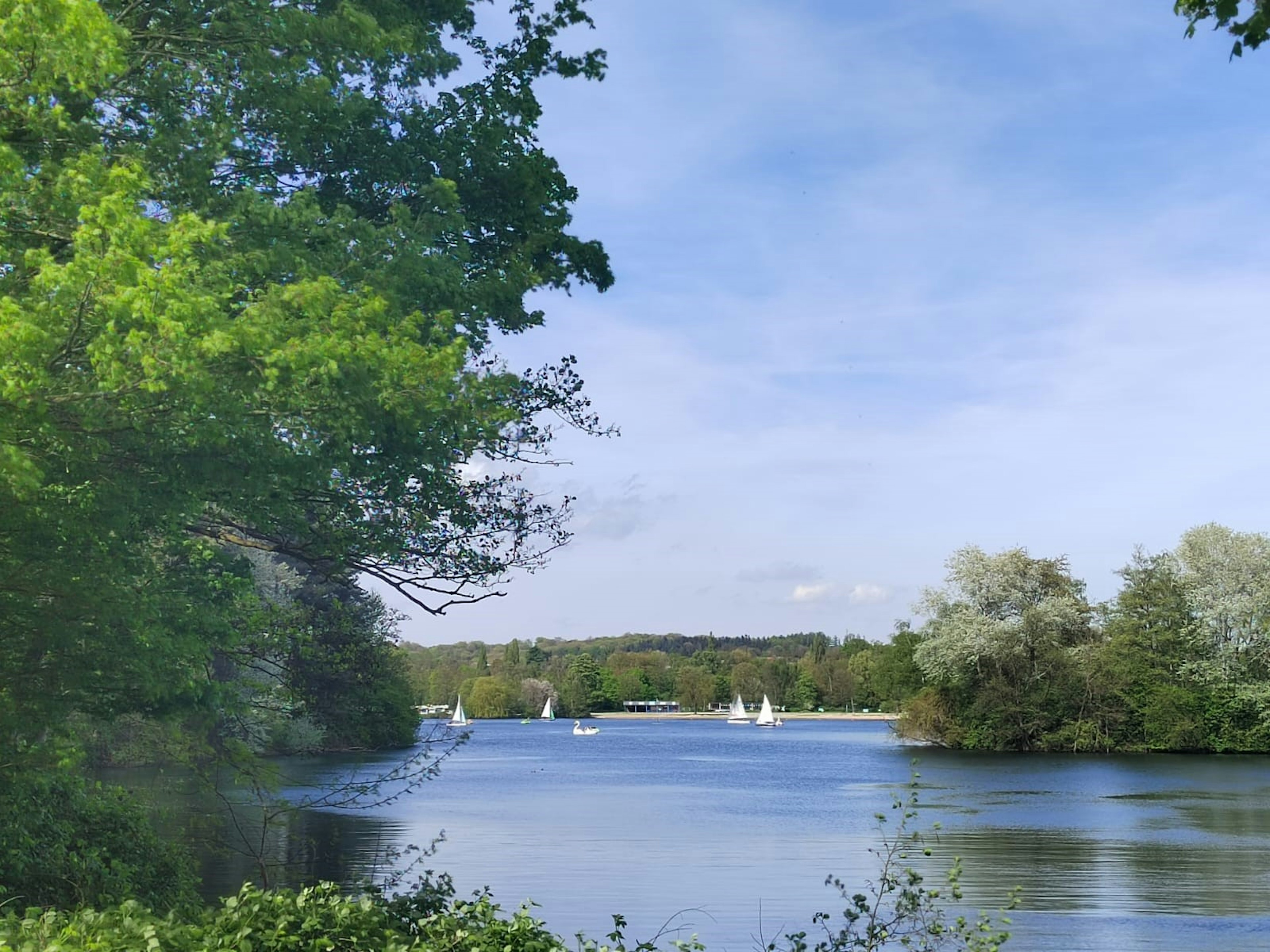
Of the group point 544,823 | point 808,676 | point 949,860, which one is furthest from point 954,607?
point 808,676

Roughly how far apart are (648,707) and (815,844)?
17097 centimetres

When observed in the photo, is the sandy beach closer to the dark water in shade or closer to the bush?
the dark water in shade

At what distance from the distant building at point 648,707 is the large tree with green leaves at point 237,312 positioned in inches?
7109

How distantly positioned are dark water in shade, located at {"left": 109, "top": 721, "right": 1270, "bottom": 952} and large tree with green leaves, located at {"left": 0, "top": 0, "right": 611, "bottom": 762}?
5.37 m

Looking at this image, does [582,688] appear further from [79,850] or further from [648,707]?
[79,850]

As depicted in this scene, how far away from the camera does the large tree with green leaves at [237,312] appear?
7922mm

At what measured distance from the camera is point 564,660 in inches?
7657

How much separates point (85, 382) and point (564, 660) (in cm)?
18828

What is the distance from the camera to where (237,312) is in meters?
10.1

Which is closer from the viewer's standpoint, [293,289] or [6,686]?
[293,289]

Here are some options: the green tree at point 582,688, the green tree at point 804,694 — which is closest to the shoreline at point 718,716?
the green tree at point 804,694

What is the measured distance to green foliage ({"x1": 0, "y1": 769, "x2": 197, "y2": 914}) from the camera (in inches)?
453

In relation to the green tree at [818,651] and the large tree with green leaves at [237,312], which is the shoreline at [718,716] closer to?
the green tree at [818,651]

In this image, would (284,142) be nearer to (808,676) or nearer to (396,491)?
(396,491)
